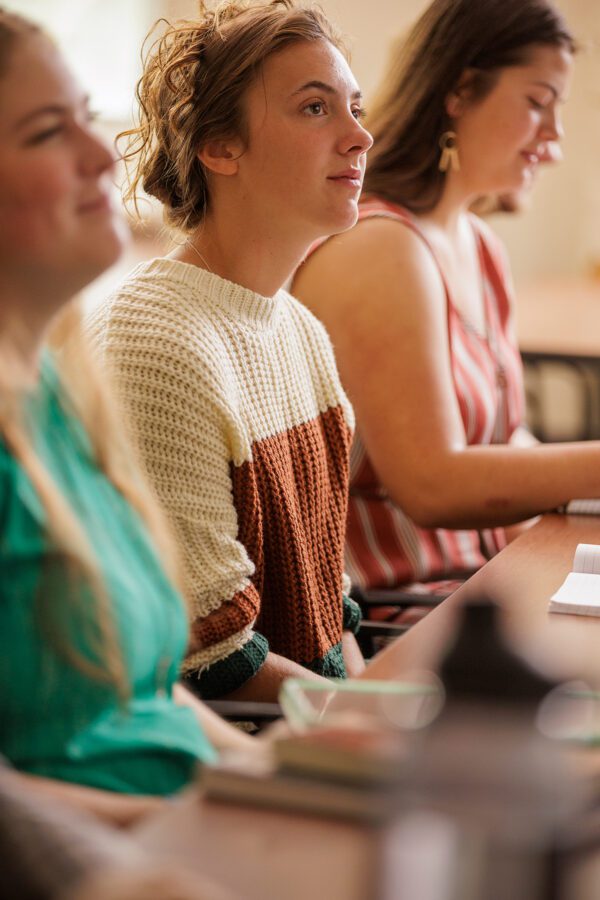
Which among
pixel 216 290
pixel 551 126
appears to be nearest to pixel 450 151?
pixel 551 126

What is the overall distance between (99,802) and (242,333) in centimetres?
71

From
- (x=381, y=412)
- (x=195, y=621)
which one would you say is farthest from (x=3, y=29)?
(x=381, y=412)

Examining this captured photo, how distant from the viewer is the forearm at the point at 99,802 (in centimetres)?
87

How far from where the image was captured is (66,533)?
0.87m

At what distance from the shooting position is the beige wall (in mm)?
4367

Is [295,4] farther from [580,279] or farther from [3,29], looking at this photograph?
Answer: [580,279]

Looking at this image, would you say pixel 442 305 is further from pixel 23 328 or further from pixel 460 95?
pixel 23 328

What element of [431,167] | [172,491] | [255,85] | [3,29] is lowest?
[172,491]

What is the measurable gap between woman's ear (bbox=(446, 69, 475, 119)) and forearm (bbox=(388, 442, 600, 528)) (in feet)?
2.03

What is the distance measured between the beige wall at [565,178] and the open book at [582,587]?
10.8ft

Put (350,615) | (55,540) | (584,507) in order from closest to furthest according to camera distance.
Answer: (55,540) → (350,615) → (584,507)

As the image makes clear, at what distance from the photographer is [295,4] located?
1.56 m

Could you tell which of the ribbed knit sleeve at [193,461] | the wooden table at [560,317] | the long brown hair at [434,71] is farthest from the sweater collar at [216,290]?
the wooden table at [560,317]

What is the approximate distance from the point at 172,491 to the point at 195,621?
15cm
